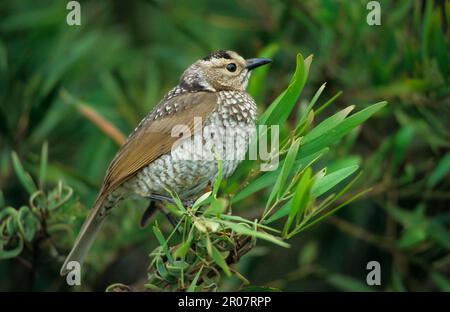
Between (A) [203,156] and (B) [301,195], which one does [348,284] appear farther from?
(B) [301,195]

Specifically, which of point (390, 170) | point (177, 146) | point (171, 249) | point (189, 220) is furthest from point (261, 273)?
point (189, 220)

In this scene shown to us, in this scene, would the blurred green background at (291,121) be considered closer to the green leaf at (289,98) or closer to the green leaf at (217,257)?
the green leaf at (289,98)

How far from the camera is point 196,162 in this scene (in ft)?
11.6

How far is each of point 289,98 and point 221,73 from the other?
1.27 m

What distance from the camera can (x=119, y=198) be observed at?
382 centimetres

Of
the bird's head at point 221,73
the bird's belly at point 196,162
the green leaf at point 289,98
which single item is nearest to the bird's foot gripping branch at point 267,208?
the green leaf at point 289,98

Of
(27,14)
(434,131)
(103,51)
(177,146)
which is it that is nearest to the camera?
(177,146)

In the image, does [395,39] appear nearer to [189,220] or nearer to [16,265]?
[189,220]

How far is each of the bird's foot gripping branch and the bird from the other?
51cm

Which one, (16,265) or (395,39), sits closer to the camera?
(395,39)

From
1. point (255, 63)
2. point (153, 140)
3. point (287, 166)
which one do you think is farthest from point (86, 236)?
point (287, 166)

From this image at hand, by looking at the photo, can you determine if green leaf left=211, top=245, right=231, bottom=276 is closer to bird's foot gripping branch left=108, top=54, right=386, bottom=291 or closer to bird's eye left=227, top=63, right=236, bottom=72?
bird's foot gripping branch left=108, top=54, right=386, bottom=291

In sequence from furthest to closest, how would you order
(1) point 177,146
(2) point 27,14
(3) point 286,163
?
(2) point 27,14
(1) point 177,146
(3) point 286,163

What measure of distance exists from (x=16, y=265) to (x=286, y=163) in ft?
8.84
